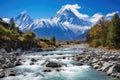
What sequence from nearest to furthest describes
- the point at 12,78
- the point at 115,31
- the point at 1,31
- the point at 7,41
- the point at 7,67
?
1. the point at 12,78
2. the point at 7,67
3. the point at 115,31
4. the point at 7,41
5. the point at 1,31

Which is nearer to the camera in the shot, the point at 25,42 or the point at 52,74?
the point at 52,74

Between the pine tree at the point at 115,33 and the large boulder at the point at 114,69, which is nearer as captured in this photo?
the large boulder at the point at 114,69

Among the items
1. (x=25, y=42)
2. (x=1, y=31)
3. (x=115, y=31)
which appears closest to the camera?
(x=115, y=31)

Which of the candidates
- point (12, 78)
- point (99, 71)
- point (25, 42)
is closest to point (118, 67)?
point (99, 71)

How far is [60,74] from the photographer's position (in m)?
46.9

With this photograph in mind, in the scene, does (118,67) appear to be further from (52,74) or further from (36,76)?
(36,76)

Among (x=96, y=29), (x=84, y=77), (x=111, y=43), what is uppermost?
(x=96, y=29)

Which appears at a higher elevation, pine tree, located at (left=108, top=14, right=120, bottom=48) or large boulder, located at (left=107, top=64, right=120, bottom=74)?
pine tree, located at (left=108, top=14, right=120, bottom=48)

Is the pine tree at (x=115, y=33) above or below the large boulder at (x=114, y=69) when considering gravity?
above

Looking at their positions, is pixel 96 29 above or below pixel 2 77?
above

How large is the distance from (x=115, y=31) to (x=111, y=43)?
6266 mm

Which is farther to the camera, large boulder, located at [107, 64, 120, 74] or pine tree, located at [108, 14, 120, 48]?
pine tree, located at [108, 14, 120, 48]

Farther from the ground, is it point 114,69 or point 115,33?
point 115,33

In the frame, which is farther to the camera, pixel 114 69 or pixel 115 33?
pixel 115 33
